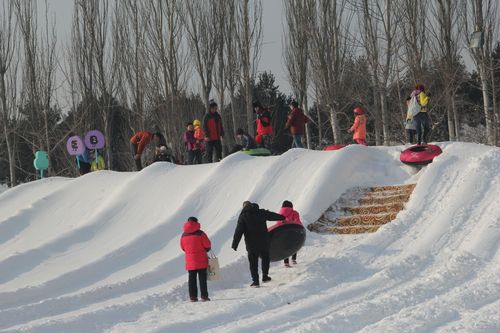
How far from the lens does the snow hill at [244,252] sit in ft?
26.6

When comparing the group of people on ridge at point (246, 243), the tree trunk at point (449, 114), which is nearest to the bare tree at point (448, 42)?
the tree trunk at point (449, 114)

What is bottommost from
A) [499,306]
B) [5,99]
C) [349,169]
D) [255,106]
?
[499,306]

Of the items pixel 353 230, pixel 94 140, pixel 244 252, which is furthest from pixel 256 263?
pixel 94 140

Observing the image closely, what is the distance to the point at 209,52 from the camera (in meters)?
28.2

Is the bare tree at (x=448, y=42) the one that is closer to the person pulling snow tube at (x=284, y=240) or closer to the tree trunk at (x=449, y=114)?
the tree trunk at (x=449, y=114)

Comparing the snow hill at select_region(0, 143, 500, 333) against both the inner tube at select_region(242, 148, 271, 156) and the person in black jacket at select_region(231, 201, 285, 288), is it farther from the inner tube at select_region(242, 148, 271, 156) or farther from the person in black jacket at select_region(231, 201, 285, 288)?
the inner tube at select_region(242, 148, 271, 156)

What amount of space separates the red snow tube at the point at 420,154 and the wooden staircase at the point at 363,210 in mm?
800

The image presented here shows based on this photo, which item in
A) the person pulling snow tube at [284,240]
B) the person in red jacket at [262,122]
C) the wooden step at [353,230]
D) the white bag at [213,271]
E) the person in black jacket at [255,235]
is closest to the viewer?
the white bag at [213,271]

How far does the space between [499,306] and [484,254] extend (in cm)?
244

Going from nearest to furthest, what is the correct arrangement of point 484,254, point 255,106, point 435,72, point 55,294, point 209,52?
point 484,254
point 55,294
point 255,106
point 435,72
point 209,52

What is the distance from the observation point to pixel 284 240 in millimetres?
10750

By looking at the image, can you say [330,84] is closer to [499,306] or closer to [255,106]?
[255,106]

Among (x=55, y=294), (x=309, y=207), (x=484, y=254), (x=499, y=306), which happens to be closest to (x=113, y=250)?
(x=55, y=294)

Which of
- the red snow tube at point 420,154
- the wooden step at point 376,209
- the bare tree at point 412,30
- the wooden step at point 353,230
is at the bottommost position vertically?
the wooden step at point 353,230
